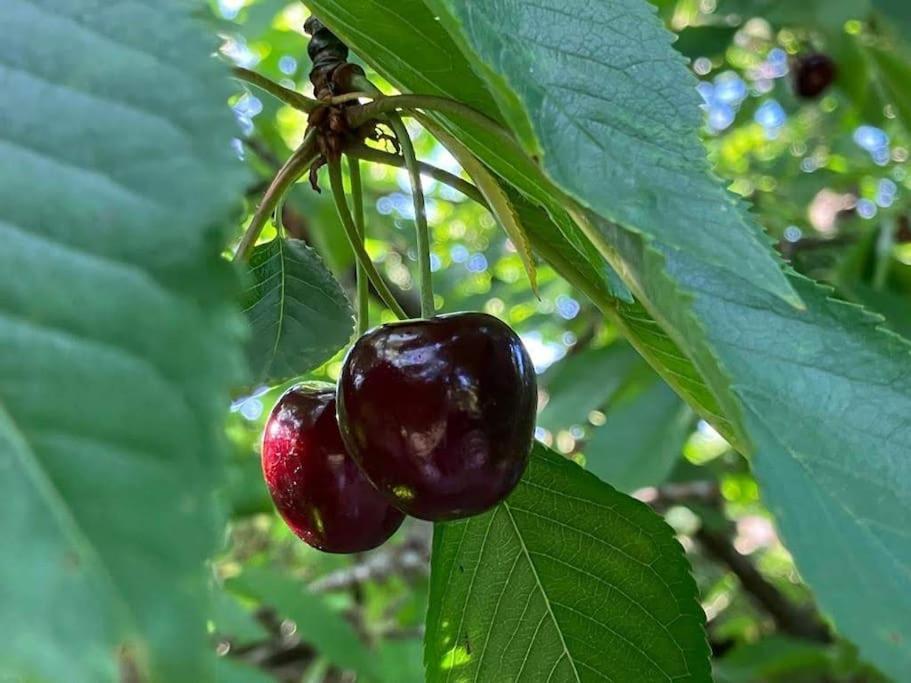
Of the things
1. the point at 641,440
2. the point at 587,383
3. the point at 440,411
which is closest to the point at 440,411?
the point at 440,411

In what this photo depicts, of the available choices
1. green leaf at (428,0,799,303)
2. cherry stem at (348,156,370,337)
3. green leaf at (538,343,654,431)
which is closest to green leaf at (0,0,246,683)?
green leaf at (428,0,799,303)

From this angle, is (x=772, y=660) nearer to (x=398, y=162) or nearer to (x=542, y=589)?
(x=542, y=589)

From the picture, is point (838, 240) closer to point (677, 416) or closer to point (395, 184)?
point (677, 416)

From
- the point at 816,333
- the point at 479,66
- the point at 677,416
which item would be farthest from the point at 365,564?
the point at 479,66

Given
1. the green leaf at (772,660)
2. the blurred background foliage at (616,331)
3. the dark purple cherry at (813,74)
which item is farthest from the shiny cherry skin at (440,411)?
the dark purple cherry at (813,74)

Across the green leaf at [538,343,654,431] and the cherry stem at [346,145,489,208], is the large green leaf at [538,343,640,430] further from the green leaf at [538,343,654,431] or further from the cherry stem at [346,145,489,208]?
the cherry stem at [346,145,489,208]

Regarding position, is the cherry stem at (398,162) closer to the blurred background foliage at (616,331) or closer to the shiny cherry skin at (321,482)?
the shiny cherry skin at (321,482)
